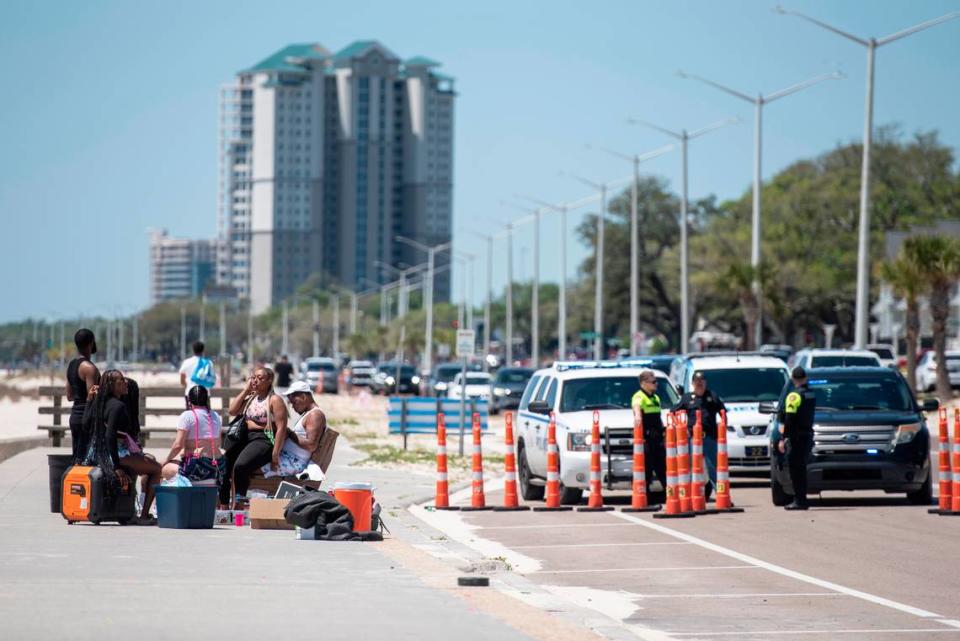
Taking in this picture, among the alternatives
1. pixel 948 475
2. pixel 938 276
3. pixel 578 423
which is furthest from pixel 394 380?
pixel 948 475

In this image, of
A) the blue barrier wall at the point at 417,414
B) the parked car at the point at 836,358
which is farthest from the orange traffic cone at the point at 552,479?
the parked car at the point at 836,358

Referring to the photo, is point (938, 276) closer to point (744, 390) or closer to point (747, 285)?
point (747, 285)

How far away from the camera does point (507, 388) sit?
59.5 metres

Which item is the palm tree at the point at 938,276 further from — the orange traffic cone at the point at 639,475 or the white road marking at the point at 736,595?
the white road marking at the point at 736,595

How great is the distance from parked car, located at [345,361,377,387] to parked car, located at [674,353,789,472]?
64.8 m

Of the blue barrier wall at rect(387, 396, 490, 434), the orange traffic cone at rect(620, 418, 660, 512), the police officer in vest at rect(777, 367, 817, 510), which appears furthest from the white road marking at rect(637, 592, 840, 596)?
the blue barrier wall at rect(387, 396, 490, 434)

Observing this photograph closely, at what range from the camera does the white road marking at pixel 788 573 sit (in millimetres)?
12805

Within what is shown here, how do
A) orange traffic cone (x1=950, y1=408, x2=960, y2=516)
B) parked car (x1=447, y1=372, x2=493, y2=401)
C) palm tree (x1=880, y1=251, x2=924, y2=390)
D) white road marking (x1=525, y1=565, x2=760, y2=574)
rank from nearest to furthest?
white road marking (x1=525, y1=565, x2=760, y2=574) → orange traffic cone (x1=950, y1=408, x2=960, y2=516) → palm tree (x1=880, y1=251, x2=924, y2=390) → parked car (x1=447, y1=372, x2=493, y2=401)

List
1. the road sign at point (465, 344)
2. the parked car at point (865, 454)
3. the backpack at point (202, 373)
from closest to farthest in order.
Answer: the parked car at point (865, 454) → the backpack at point (202, 373) → the road sign at point (465, 344)

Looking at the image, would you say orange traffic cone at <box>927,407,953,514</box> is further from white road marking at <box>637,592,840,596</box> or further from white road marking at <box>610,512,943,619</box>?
white road marking at <box>637,592,840,596</box>

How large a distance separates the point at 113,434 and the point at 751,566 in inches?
237

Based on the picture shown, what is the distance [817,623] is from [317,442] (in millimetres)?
7878

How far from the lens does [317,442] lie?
744 inches

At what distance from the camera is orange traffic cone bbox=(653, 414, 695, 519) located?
68.4 feet
